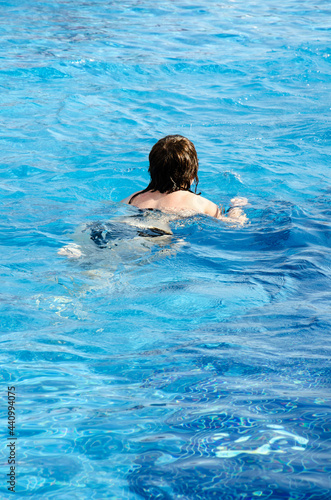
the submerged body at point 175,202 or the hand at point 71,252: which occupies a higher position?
the submerged body at point 175,202

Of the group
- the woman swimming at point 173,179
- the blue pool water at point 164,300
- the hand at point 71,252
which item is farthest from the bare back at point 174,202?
the hand at point 71,252

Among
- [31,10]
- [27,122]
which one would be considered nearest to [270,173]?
[27,122]

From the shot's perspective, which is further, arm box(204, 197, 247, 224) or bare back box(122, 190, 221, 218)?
arm box(204, 197, 247, 224)

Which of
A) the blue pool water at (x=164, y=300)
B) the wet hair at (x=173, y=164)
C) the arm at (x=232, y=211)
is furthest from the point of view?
the arm at (x=232, y=211)

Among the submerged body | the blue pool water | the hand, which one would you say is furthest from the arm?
the hand

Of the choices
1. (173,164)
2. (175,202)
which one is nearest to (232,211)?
(175,202)

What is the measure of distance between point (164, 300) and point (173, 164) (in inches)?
62.1

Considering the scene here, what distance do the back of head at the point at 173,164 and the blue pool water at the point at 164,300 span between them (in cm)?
38

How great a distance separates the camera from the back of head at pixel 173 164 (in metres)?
5.10

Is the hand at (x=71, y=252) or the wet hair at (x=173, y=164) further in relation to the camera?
the wet hair at (x=173, y=164)

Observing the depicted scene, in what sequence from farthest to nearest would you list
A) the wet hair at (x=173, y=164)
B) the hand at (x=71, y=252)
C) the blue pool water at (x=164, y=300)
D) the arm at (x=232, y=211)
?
the arm at (x=232, y=211) < the wet hair at (x=173, y=164) < the hand at (x=71, y=252) < the blue pool water at (x=164, y=300)

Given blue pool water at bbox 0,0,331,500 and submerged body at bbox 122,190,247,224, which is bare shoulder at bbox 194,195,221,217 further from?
blue pool water at bbox 0,0,331,500

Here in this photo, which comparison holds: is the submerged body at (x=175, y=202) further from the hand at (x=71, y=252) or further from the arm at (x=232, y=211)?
the hand at (x=71, y=252)

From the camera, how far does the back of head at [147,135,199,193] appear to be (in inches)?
201
